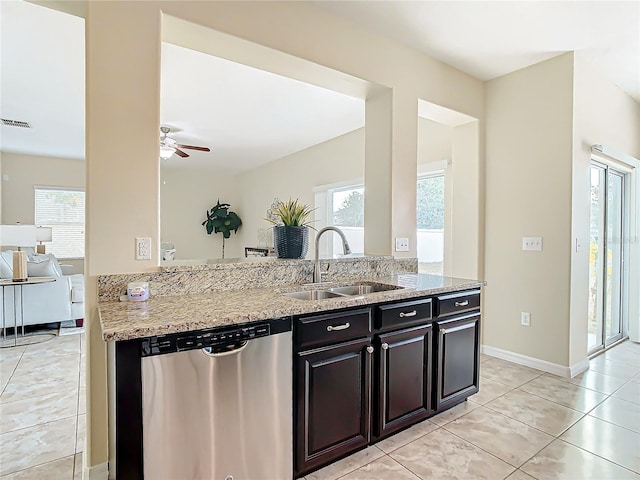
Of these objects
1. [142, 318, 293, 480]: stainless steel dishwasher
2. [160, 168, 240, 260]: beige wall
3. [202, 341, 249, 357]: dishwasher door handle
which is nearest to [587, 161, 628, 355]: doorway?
[142, 318, 293, 480]: stainless steel dishwasher

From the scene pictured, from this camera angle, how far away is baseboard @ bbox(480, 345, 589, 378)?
3035 millimetres

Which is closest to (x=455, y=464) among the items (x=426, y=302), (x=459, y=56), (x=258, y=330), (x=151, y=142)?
(x=426, y=302)

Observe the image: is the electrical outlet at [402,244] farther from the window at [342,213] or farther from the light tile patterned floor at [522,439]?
the window at [342,213]

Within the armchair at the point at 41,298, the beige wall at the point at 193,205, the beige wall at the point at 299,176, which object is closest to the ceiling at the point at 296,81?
the beige wall at the point at 299,176

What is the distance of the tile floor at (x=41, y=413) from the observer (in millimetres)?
1906

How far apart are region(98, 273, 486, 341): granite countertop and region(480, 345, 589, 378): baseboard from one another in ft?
5.43

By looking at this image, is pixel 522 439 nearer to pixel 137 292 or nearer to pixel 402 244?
pixel 402 244

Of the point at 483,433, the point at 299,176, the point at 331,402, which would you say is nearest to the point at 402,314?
the point at 331,402

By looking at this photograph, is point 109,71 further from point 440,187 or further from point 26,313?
point 26,313

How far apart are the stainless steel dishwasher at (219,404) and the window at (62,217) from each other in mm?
7074

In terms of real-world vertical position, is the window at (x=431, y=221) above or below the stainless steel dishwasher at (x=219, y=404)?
above

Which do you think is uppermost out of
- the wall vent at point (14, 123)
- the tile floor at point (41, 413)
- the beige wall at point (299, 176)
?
the wall vent at point (14, 123)

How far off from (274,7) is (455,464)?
283 centimetres

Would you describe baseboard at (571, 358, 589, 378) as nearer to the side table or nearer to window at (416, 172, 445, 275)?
window at (416, 172, 445, 275)
